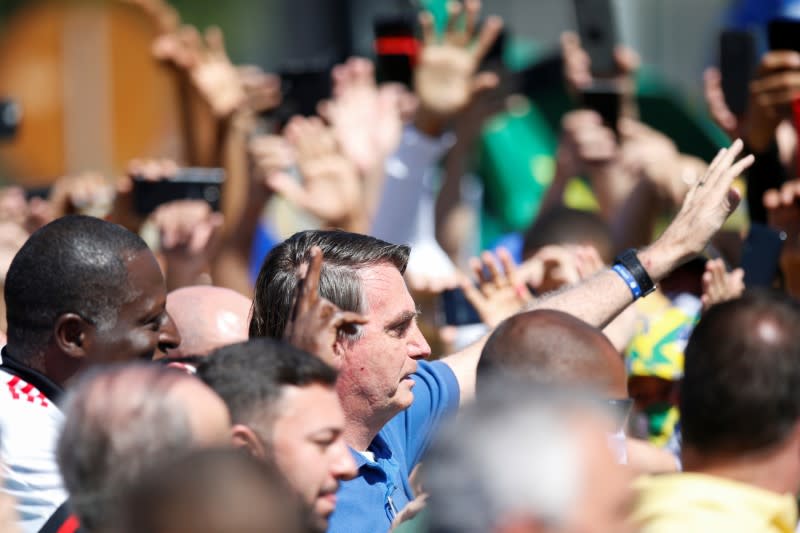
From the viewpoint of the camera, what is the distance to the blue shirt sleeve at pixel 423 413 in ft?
11.5

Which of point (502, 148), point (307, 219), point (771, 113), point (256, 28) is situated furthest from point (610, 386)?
point (256, 28)

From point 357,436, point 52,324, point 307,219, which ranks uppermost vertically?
point 52,324

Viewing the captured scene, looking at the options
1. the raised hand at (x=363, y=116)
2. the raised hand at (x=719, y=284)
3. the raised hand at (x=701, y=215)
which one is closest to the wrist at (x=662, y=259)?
the raised hand at (x=701, y=215)

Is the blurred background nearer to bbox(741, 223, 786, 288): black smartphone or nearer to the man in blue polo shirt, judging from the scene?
bbox(741, 223, 786, 288): black smartphone

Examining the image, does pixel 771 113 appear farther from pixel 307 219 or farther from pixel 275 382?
pixel 307 219

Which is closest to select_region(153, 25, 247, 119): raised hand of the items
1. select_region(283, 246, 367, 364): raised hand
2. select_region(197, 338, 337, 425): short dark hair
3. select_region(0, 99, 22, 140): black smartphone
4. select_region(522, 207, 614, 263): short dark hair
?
select_region(0, 99, 22, 140): black smartphone

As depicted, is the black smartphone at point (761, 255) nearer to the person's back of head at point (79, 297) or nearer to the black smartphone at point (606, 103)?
the black smartphone at point (606, 103)

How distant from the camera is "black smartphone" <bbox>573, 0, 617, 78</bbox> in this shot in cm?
625

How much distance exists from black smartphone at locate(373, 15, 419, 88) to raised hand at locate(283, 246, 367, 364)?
3711 mm

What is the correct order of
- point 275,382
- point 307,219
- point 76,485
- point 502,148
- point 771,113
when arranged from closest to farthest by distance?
point 76,485, point 275,382, point 771,113, point 307,219, point 502,148

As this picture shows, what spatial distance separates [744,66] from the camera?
5070 mm

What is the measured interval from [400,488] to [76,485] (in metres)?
1.36

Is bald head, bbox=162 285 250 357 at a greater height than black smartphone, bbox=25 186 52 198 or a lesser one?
greater

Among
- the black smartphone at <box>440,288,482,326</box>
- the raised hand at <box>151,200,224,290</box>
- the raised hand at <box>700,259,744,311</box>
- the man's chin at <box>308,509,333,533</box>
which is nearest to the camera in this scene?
the man's chin at <box>308,509,333,533</box>
